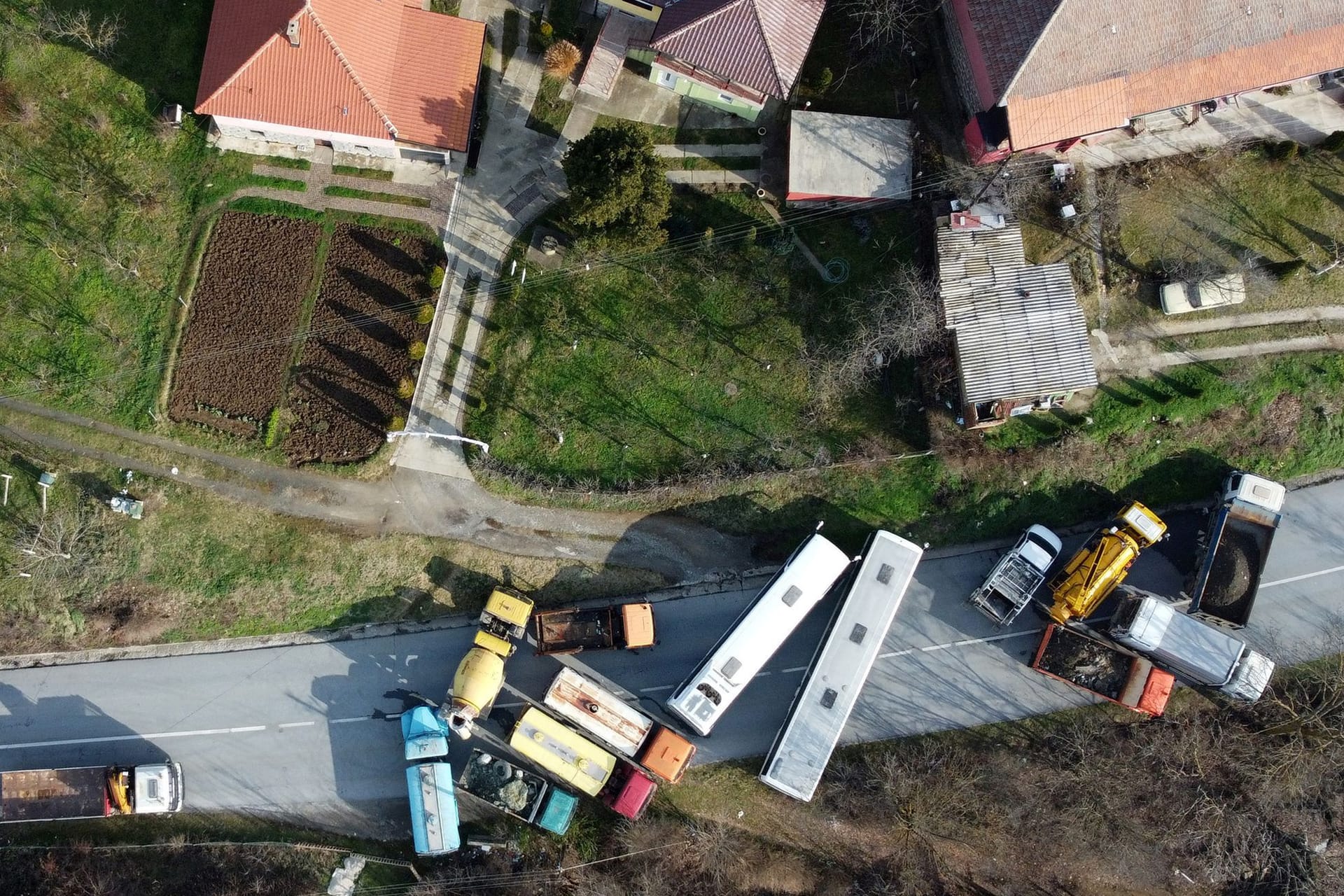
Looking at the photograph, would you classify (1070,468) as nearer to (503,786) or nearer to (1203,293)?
(1203,293)

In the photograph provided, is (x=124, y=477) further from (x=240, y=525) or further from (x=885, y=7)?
(x=885, y=7)

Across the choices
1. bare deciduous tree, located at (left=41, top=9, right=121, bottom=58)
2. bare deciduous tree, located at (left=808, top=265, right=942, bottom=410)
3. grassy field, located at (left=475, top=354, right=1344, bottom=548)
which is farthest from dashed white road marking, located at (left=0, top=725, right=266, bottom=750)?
bare deciduous tree, located at (left=41, top=9, right=121, bottom=58)

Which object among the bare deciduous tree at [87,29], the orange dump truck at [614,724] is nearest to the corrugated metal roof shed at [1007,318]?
the orange dump truck at [614,724]

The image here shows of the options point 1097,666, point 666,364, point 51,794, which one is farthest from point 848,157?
point 51,794

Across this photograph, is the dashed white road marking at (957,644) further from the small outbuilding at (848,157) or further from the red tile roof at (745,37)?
the red tile roof at (745,37)

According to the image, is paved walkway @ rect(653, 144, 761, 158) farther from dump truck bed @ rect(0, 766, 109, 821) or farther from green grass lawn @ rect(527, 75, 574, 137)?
dump truck bed @ rect(0, 766, 109, 821)

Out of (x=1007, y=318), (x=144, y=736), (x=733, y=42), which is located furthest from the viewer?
(x=144, y=736)
